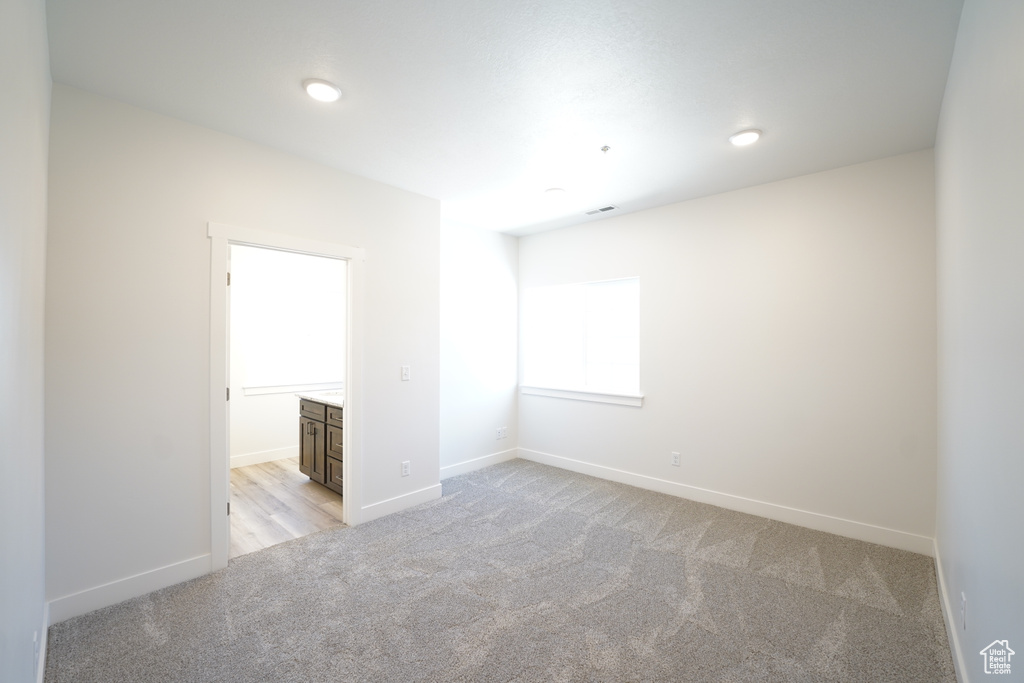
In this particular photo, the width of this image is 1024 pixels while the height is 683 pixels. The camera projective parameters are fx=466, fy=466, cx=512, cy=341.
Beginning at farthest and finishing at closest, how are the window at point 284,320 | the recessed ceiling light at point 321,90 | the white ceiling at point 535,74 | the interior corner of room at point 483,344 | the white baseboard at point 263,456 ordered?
the window at point 284,320
the white baseboard at point 263,456
the recessed ceiling light at point 321,90
the white ceiling at point 535,74
the interior corner of room at point 483,344

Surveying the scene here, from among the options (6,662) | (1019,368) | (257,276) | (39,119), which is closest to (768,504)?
(1019,368)

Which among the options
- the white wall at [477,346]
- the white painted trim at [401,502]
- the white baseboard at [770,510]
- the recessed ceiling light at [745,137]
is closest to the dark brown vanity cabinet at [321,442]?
the white painted trim at [401,502]

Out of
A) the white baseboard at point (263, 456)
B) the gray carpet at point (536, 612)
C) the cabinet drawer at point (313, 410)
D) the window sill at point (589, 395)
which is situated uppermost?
the window sill at point (589, 395)

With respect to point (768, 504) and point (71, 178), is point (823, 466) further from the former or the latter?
point (71, 178)

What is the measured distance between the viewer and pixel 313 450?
4.45 meters

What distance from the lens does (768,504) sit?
363 centimetres

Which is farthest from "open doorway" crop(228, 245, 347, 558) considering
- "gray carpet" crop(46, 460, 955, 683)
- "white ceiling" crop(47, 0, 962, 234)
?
"white ceiling" crop(47, 0, 962, 234)

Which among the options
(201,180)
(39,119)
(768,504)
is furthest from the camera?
(768,504)

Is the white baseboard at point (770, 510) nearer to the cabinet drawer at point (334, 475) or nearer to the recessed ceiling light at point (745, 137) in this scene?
the cabinet drawer at point (334, 475)

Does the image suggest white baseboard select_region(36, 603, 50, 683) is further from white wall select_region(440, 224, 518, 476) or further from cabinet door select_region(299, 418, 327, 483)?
white wall select_region(440, 224, 518, 476)

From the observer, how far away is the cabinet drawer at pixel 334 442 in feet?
13.3

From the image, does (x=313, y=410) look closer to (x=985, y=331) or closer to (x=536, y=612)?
(x=536, y=612)

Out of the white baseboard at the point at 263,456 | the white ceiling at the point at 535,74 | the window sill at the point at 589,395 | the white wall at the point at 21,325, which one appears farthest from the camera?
the white baseboard at the point at 263,456

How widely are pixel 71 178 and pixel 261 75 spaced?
1.10 meters
